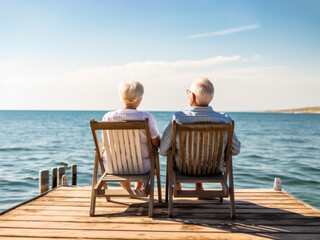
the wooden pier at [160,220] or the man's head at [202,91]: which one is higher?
the man's head at [202,91]

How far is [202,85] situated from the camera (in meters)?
3.78

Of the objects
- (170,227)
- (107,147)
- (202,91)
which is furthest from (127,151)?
(202,91)

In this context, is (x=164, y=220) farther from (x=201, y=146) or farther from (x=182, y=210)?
(x=201, y=146)

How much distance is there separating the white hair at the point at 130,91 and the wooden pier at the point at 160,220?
53.3 inches

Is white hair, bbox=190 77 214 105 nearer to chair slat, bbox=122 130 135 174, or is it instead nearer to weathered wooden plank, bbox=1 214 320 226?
chair slat, bbox=122 130 135 174

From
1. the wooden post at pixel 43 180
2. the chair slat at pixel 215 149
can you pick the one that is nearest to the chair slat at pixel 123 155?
the chair slat at pixel 215 149

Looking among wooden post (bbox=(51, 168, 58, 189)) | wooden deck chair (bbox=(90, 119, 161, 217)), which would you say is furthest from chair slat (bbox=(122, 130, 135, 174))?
wooden post (bbox=(51, 168, 58, 189))

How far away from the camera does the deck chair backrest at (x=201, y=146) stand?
11.7 feet

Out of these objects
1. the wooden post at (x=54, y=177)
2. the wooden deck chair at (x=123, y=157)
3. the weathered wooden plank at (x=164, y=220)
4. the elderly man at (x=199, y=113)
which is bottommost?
the wooden post at (x=54, y=177)

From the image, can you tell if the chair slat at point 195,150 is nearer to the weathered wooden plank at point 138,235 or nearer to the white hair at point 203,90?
the white hair at point 203,90

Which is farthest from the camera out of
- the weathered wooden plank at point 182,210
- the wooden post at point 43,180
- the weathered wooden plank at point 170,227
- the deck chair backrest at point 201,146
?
the wooden post at point 43,180

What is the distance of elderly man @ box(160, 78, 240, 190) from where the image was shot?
375 cm

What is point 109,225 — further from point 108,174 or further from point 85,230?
point 108,174

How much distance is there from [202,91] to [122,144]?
1098mm
